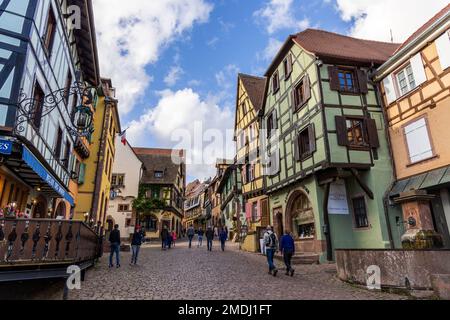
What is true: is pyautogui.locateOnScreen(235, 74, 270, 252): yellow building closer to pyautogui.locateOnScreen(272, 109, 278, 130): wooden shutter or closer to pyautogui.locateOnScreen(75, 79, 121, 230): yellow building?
pyautogui.locateOnScreen(272, 109, 278, 130): wooden shutter

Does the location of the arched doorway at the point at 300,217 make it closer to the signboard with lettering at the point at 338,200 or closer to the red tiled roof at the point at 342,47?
the signboard with lettering at the point at 338,200

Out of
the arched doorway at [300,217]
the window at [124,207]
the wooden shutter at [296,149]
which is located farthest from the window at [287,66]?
the window at [124,207]

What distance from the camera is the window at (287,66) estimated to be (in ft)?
59.2

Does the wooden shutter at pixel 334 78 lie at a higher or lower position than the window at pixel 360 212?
higher

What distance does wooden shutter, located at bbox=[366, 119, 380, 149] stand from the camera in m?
14.0

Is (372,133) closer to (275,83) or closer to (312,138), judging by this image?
(312,138)

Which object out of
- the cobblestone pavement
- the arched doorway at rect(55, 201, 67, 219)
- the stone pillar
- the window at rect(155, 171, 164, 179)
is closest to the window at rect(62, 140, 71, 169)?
the arched doorway at rect(55, 201, 67, 219)

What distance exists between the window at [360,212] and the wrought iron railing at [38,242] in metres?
12.3

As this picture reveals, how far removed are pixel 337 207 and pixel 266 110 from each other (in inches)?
377

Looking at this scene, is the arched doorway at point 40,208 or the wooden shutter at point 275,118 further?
the wooden shutter at point 275,118

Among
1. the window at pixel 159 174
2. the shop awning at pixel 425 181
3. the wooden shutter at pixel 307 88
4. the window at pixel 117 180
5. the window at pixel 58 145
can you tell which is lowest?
the shop awning at pixel 425 181

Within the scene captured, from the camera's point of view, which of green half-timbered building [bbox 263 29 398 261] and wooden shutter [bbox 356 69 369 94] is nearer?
green half-timbered building [bbox 263 29 398 261]

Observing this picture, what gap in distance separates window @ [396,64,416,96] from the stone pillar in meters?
6.92
